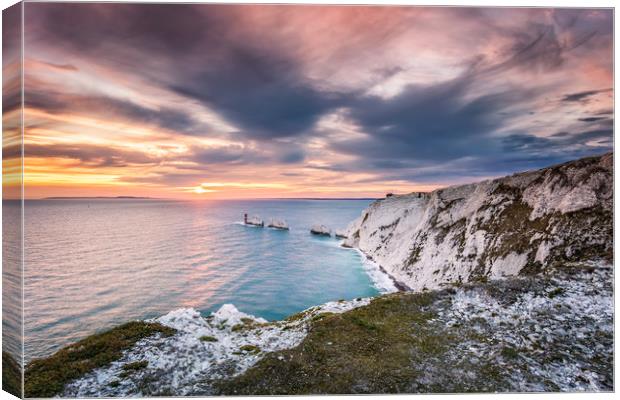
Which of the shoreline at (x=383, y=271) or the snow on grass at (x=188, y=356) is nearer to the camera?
the snow on grass at (x=188, y=356)

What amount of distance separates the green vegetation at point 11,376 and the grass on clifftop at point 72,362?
0.47 feet

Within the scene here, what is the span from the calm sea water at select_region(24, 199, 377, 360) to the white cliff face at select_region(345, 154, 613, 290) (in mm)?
3937

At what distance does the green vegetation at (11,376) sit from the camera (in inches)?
202

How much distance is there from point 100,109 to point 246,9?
14.8 feet

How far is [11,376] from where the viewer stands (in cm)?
526

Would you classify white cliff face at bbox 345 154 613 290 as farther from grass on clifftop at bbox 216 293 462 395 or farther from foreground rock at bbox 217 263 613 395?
grass on clifftop at bbox 216 293 462 395

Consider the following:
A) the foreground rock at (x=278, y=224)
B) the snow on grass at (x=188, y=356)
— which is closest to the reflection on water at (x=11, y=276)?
the snow on grass at (x=188, y=356)

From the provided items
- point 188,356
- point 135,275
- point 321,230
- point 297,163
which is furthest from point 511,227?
point 321,230

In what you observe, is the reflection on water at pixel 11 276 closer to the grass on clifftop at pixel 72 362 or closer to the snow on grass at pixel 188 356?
the grass on clifftop at pixel 72 362

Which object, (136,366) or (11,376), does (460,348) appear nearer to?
(136,366)

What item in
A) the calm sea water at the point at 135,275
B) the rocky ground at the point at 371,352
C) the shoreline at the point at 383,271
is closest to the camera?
the rocky ground at the point at 371,352

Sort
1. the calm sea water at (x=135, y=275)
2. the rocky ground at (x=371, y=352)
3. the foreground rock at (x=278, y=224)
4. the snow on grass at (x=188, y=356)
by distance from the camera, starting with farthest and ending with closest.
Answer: the foreground rock at (x=278, y=224) < the calm sea water at (x=135, y=275) < the rocky ground at (x=371, y=352) < the snow on grass at (x=188, y=356)

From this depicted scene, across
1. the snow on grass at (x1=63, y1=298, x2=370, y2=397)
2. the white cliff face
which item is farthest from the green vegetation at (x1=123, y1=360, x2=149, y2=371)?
the white cliff face

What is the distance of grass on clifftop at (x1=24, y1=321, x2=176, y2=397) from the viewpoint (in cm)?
498
